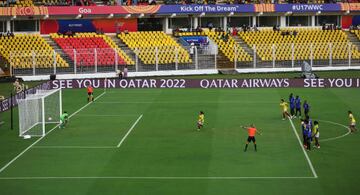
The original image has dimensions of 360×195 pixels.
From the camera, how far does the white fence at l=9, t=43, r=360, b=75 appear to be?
61.9 m

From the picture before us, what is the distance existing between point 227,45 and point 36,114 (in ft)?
110

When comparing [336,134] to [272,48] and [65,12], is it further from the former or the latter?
[65,12]

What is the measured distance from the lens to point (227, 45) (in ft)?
231

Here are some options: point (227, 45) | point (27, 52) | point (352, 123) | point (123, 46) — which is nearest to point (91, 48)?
point (123, 46)

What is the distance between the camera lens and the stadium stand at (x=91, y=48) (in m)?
63.6

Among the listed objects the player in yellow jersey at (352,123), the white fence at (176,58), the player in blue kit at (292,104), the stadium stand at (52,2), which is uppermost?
the stadium stand at (52,2)

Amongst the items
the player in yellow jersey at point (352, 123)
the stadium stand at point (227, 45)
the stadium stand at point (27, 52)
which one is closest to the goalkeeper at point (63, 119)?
the player in yellow jersey at point (352, 123)

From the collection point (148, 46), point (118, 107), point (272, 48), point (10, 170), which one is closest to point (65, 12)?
point (148, 46)

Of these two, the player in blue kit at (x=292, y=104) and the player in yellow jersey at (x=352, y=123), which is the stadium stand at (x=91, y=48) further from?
the player in yellow jersey at (x=352, y=123)

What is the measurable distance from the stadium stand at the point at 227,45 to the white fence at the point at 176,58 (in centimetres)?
9

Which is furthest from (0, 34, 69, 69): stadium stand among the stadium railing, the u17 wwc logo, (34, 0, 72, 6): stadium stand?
the stadium railing

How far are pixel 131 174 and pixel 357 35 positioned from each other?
50910mm

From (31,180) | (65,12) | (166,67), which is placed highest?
(65,12)

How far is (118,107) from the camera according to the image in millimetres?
47406
